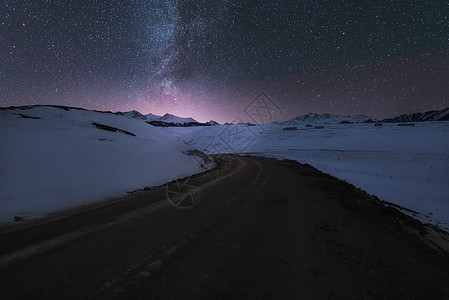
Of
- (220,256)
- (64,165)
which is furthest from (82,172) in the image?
(220,256)

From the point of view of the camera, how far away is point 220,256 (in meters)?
3.26

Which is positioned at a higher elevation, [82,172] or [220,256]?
[82,172]

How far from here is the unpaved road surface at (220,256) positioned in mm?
2465

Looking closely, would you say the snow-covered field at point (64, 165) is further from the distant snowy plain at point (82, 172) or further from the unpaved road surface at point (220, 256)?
the unpaved road surface at point (220, 256)

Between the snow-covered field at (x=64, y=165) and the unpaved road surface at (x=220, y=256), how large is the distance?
1496 mm

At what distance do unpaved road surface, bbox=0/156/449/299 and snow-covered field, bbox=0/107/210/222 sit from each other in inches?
58.9

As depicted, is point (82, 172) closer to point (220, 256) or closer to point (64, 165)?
point (64, 165)

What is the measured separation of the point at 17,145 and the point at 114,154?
3.70 meters

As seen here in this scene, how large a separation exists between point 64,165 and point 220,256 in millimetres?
7873

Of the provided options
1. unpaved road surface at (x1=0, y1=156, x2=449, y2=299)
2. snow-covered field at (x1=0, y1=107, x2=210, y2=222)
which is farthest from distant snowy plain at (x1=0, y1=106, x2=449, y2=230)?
unpaved road surface at (x1=0, y1=156, x2=449, y2=299)

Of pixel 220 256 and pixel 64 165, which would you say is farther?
pixel 64 165

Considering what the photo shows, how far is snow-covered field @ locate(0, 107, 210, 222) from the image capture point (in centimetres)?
593

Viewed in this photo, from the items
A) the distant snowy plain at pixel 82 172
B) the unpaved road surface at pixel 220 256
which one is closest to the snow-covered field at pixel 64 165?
the distant snowy plain at pixel 82 172

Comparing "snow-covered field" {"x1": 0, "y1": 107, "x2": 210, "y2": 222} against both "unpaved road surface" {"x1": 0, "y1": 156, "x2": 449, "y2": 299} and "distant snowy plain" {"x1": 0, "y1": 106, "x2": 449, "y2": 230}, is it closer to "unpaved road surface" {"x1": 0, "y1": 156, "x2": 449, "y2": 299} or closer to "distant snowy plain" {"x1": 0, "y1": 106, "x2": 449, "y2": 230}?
"distant snowy plain" {"x1": 0, "y1": 106, "x2": 449, "y2": 230}
